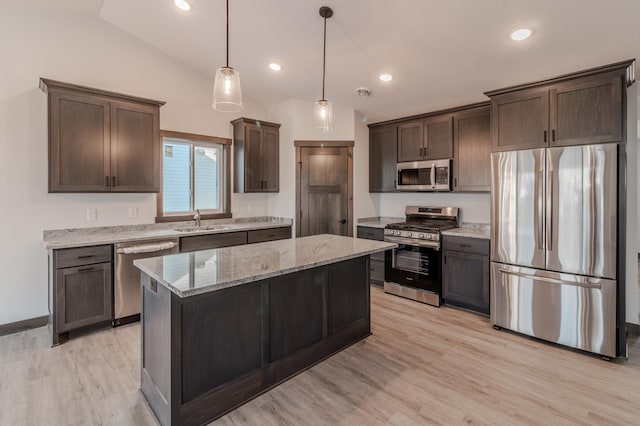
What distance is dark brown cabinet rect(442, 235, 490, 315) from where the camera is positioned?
366 centimetres

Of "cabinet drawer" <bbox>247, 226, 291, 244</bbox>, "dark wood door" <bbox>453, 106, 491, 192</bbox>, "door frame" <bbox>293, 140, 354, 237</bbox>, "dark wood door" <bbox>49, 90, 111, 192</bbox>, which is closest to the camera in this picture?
"dark wood door" <bbox>49, 90, 111, 192</bbox>

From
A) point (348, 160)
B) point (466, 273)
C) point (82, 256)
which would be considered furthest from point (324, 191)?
point (82, 256)

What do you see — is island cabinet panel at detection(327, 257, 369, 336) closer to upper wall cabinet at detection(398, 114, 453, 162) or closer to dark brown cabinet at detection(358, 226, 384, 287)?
dark brown cabinet at detection(358, 226, 384, 287)

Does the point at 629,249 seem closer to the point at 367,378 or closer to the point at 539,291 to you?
the point at 539,291

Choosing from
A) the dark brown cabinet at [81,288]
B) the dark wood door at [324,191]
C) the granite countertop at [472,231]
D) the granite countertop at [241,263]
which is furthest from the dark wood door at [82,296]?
the granite countertop at [472,231]

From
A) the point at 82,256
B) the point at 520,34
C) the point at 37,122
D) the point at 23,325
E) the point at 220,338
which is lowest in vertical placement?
the point at 23,325

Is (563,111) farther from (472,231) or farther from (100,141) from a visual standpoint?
(100,141)

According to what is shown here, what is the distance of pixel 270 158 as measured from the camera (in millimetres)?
5039

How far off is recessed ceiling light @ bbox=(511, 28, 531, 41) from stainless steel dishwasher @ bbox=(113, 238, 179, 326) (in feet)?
13.2

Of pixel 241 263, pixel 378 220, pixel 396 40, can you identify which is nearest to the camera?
pixel 241 263

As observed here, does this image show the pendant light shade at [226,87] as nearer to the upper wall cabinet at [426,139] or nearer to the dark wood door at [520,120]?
the dark wood door at [520,120]

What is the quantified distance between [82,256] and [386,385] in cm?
307

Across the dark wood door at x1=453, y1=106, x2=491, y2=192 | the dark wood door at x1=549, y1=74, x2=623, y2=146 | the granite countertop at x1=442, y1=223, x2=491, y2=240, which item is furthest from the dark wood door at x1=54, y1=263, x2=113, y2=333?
the dark wood door at x1=549, y1=74, x2=623, y2=146

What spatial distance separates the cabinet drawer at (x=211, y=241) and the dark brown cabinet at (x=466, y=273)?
8.95ft
